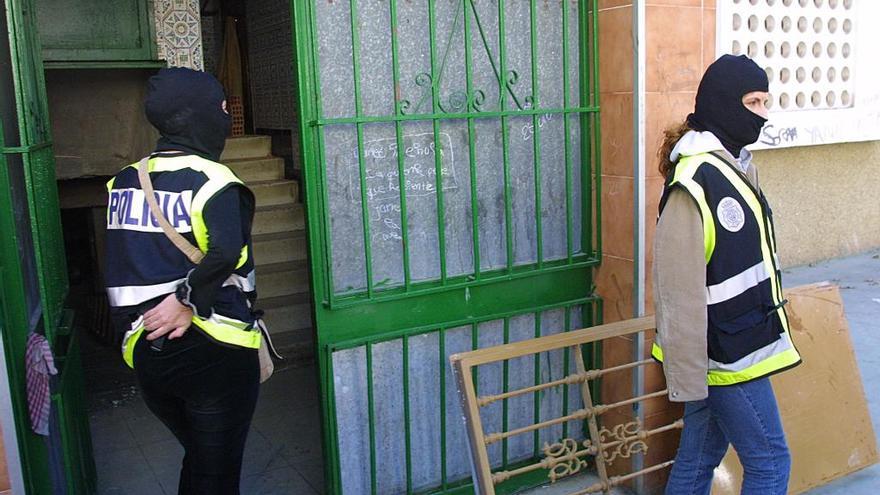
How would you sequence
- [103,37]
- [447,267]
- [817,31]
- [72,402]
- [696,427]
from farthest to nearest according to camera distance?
[817,31], [103,37], [447,267], [72,402], [696,427]

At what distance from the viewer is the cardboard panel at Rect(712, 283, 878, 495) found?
3.54 metres

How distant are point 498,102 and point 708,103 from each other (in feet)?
3.41

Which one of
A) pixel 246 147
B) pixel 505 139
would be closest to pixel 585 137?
pixel 505 139

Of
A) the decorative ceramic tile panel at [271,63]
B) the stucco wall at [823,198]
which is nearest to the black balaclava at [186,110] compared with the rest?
the decorative ceramic tile panel at [271,63]

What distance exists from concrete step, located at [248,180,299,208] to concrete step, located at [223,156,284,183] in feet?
0.79

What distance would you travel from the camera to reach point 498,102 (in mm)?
3484

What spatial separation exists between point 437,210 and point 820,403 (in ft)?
6.17

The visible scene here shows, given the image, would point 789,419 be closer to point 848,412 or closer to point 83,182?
point 848,412

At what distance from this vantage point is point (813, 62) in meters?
6.84

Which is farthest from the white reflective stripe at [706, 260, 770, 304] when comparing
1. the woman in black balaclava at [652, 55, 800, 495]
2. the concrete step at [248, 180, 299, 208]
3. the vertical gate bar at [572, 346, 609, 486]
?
the concrete step at [248, 180, 299, 208]

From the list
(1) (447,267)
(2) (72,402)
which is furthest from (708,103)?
(2) (72,402)

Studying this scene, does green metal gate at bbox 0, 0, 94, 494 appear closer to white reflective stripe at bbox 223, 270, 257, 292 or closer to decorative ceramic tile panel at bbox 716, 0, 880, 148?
white reflective stripe at bbox 223, 270, 257, 292

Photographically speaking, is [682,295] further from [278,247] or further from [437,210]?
[278,247]

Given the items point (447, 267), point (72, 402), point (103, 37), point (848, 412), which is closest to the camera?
point (72, 402)
